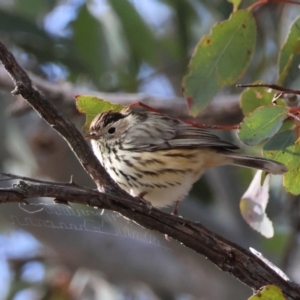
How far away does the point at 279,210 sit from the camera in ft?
14.1

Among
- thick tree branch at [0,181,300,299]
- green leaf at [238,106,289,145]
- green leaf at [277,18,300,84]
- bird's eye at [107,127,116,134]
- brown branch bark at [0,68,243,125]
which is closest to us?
thick tree branch at [0,181,300,299]

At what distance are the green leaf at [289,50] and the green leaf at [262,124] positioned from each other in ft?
1.53

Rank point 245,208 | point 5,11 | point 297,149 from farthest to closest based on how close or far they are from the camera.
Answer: point 5,11
point 245,208
point 297,149

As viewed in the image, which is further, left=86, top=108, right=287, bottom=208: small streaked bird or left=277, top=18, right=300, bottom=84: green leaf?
left=86, top=108, right=287, bottom=208: small streaked bird

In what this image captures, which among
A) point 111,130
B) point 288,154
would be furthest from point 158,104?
point 288,154

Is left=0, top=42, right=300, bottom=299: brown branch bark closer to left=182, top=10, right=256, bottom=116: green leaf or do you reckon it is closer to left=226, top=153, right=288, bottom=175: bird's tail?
left=226, top=153, right=288, bottom=175: bird's tail

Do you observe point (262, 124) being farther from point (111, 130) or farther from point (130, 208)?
point (111, 130)

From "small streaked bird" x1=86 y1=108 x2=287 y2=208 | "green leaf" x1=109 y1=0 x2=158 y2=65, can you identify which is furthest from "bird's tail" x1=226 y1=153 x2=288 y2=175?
"green leaf" x1=109 y1=0 x2=158 y2=65

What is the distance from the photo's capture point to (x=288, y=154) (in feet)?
6.88

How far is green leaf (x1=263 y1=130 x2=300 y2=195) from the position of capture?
207 cm

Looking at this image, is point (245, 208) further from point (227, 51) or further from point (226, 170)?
point (226, 170)

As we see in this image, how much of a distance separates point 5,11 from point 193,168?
6.36 feet

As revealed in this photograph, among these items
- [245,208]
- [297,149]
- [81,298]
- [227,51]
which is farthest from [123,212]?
[81,298]

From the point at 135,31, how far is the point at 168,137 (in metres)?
1.45
